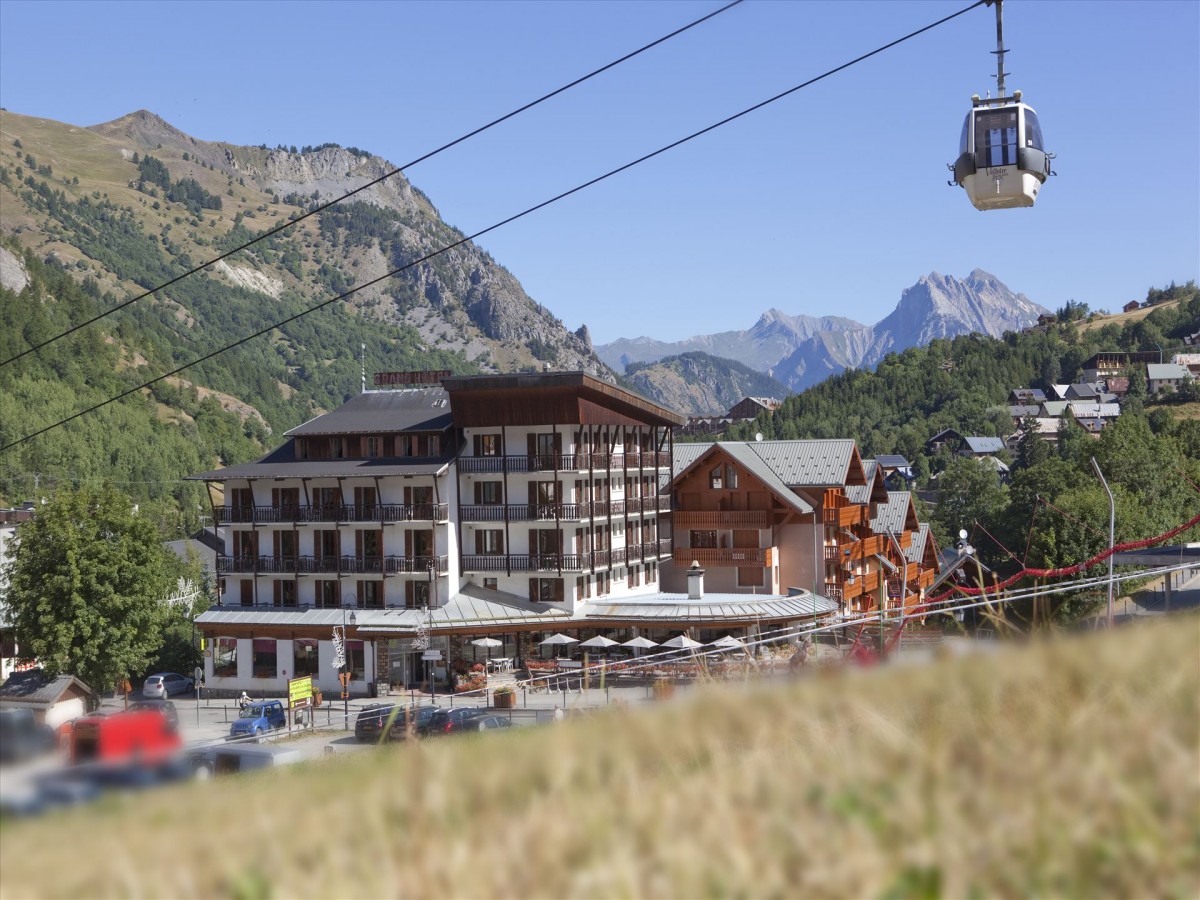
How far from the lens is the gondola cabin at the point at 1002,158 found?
22.4 metres

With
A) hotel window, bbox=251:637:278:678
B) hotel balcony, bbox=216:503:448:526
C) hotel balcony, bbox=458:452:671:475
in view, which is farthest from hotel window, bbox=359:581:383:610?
hotel balcony, bbox=458:452:671:475

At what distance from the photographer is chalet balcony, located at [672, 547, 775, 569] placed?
6356 cm

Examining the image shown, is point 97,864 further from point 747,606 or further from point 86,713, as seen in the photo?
point 747,606

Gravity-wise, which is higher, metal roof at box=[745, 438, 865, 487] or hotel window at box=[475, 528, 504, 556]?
metal roof at box=[745, 438, 865, 487]

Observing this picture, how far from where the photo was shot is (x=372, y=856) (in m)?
6.79

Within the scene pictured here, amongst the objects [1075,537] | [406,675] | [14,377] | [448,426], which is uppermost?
[14,377]

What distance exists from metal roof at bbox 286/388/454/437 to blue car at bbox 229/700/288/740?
1522 centimetres

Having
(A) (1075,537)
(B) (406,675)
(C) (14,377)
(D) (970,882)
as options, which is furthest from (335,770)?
(C) (14,377)

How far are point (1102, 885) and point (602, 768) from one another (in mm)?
2723

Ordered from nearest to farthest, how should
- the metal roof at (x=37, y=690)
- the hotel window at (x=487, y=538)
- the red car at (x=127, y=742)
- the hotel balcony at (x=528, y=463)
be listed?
1. the red car at (x=127, y=742)
2. the metal roof at (x=37, y=690)
3. the hotel balcony at (x=528, y=463)
4. the hotel window at (x=487, y=538)

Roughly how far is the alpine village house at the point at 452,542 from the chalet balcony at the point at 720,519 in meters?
0.12

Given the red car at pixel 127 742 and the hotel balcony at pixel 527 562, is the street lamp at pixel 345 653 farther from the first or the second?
the red car at pixel 127 742

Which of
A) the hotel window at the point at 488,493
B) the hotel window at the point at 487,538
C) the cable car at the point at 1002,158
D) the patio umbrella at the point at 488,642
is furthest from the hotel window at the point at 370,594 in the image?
the cable car at the point at 1002,158

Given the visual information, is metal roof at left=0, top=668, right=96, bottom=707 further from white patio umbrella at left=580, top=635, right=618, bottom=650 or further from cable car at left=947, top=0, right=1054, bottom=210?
cable car at left=947, top=0, right=1054, bottom=210
